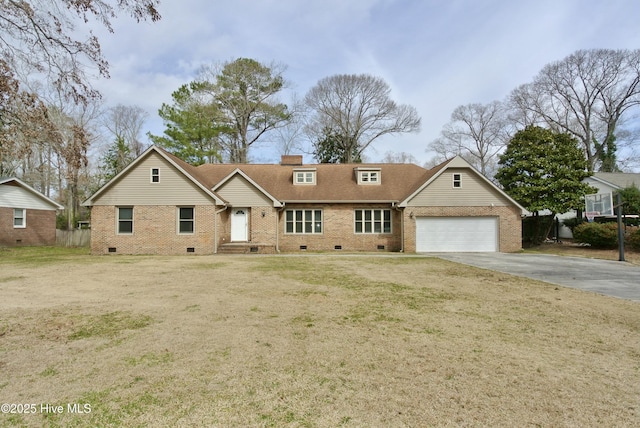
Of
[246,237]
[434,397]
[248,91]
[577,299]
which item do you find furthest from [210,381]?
[248,91]

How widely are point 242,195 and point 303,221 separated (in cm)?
397

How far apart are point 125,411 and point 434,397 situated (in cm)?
273

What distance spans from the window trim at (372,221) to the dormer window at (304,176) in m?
3.90

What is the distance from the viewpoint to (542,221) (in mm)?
24141

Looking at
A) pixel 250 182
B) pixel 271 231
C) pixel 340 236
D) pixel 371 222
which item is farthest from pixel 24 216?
pixel 371 222

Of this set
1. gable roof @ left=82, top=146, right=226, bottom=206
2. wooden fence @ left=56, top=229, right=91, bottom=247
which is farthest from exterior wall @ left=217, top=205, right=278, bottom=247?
wooden fence @ left=56, top=229, right=91, bottom=247

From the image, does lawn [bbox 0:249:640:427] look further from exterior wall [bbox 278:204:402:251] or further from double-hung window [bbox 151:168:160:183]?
exterior wall [bbox 278:204:402:251]

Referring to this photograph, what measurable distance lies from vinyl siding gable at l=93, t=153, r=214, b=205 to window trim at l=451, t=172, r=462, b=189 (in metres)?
14.3

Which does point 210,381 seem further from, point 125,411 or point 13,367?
point 13,367

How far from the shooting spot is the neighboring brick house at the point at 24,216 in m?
22.7

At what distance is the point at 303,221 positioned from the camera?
68.5 feet

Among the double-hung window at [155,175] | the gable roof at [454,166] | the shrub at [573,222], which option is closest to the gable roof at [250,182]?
the double-hung window at [155,175]

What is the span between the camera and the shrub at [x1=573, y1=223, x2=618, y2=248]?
18.1 meters

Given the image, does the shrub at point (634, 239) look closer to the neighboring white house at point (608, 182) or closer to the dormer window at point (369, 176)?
the neighboring white house at point (608, 182)
